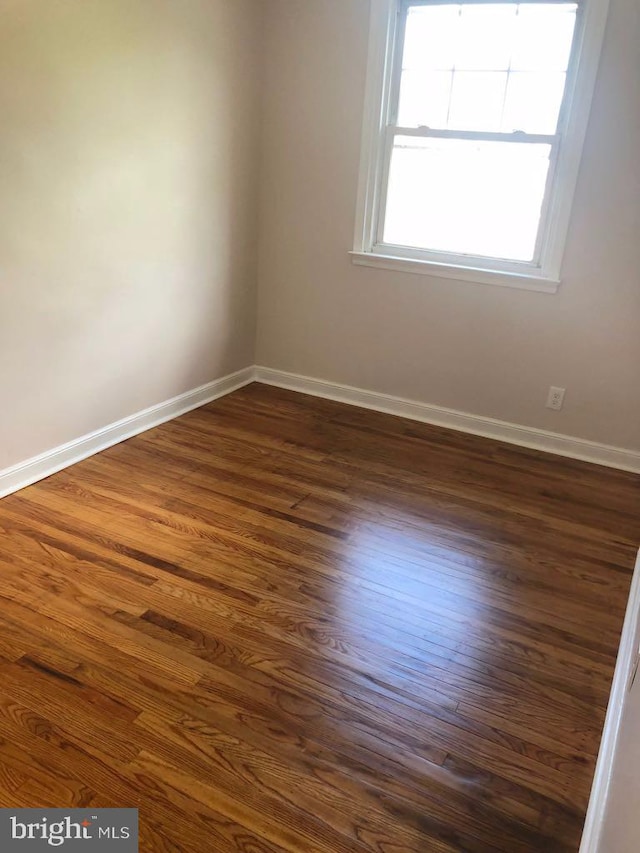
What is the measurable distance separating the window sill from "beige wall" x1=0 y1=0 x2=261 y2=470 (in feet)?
2.57

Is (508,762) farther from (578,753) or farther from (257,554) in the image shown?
(257,554)

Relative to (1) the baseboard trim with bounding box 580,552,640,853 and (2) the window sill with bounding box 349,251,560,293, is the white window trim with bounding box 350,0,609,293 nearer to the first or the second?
(2) the window sill with bounding box 349,251,560,293

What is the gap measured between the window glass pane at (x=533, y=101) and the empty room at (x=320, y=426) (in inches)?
0.4

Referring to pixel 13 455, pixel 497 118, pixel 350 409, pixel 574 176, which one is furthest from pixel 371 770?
pixel 497 118

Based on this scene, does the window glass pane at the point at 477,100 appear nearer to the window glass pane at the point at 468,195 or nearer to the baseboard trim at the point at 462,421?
the window glass pane at the point at 468,195

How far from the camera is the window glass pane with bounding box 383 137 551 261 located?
128 inches

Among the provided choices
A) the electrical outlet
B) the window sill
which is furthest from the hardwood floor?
the window sill

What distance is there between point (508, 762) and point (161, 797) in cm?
85

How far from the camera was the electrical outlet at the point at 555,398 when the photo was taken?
11.2 feet

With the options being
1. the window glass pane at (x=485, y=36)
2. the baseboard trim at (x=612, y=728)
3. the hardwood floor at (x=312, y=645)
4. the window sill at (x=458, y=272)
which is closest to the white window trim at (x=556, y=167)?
the window sill at (x=458, y=272)

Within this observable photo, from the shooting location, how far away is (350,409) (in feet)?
12.7
